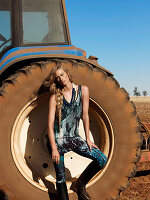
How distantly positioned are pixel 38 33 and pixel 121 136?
57.3 inches

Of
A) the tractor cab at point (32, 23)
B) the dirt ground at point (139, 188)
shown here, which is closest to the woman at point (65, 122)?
the dirt ground at point (139, 188)

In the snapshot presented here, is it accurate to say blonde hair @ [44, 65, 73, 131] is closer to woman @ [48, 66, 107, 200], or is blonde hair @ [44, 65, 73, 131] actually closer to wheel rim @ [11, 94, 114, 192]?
woman @ [48, 66, 107, 200]

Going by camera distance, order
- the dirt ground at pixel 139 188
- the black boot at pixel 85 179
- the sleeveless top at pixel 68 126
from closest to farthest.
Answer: the sleeveless top at pixel 68 126 → the black boot at pixel 85 179 → the dirt ground at pixel 139 188

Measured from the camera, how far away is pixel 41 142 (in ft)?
7.96

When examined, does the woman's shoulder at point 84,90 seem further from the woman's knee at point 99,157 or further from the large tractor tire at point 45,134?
the woman's knee at point 99,157

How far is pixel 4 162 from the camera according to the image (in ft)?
7.10

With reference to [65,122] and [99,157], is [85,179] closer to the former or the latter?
[99,157]

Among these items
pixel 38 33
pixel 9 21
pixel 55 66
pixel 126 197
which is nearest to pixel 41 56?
pixel 55 66

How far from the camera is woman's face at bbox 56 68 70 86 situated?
2.05 metres

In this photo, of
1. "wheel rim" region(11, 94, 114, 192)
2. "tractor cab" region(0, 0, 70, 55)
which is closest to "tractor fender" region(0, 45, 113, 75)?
"tractor cab" region(0, 0, 70, 55)

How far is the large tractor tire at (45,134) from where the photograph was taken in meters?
2.18

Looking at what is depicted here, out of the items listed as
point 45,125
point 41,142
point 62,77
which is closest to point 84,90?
point 62,77

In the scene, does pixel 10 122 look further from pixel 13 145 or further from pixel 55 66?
pixel 55 66

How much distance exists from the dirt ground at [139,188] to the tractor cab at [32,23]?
1.83 metres
